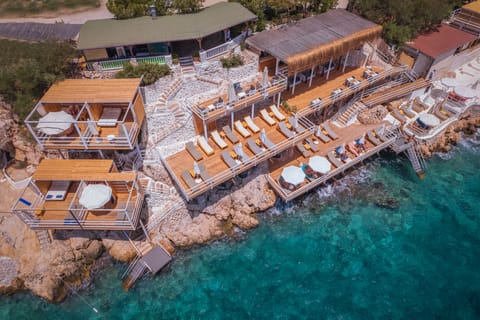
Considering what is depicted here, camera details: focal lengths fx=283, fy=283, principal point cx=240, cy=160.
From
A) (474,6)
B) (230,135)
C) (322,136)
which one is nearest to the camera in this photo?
(230,135)

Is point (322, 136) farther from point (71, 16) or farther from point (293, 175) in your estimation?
point (71, 16)

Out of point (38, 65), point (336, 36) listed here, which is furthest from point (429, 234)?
point (38, 65)

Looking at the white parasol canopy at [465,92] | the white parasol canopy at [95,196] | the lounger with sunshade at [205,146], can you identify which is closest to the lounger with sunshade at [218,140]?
the lounger with sunshade at [205,146]

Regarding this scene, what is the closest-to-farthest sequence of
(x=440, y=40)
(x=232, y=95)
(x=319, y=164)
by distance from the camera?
1. (x=232, y=95)
2. (x=319, y=164)
3. (x=440, y=40)

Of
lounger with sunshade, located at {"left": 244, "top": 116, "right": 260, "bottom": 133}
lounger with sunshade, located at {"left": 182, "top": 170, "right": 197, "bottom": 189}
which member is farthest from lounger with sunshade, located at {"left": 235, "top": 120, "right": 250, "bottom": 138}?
lounger with sunshade, located at {"left": 182, "top": 170, "right": 197, "bottom": 189}

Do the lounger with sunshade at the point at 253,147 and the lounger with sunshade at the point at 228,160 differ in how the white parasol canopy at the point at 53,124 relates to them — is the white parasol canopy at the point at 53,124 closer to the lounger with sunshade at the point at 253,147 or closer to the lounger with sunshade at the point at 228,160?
the lounger with sunshade at the point at 228,160

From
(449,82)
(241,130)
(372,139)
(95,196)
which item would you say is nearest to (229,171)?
(241,130)

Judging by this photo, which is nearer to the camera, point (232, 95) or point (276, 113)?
point (232, 95)

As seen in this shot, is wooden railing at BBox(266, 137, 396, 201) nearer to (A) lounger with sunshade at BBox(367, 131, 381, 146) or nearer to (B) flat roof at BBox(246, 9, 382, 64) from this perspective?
(A) lounger with sunshade at BBox(367, 131, 381, 146)
